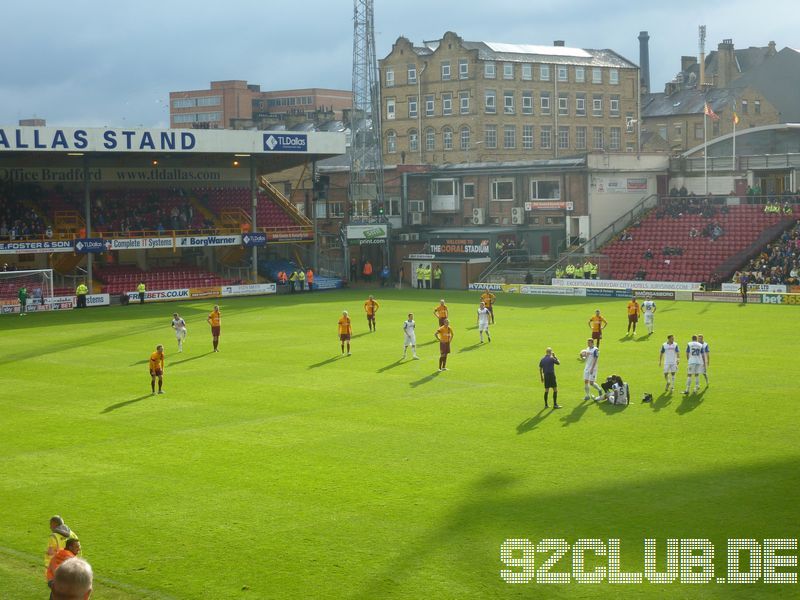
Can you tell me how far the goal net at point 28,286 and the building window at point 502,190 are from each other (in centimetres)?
3479

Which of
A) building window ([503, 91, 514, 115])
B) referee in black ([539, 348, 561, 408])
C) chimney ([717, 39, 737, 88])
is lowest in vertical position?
referee in black ([539, 348, 561, 408])

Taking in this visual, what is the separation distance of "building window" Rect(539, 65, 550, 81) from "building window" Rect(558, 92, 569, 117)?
86.3 inches

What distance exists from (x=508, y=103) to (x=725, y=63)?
33129 mm

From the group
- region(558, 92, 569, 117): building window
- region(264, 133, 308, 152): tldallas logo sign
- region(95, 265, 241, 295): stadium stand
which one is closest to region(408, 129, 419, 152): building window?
region(558, 92, 569, 117): building window

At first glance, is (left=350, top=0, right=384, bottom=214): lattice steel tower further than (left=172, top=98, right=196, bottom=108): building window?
No

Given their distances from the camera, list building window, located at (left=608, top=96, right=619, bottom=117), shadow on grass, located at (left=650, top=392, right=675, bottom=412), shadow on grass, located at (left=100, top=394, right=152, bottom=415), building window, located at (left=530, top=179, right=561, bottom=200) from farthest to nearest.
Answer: building window, located at (left=608, top=96, right=619, bottom=117)
building window, located at (left=530, top=179, right=561, bottom=200)
shadow on grass, located at (left=100, top=394, right=152, bottom=415)
shadow on grass, located at (left=650, top=392, right=675, bottom=412)

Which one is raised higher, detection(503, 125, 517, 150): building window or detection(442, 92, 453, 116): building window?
detection(442, 92, 453, 116): building window

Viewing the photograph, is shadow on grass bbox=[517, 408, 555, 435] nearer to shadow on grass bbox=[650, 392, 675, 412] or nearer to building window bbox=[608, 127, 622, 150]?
shadow on grass bbox=[650, 392, 675, 412]

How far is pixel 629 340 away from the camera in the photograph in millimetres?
40406

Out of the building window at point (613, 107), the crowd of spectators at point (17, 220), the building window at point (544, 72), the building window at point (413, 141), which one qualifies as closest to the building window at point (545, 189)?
the building window at point (413, 141)

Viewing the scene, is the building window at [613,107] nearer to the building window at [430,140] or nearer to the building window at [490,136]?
the building window at [490,136]

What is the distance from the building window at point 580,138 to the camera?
342ft

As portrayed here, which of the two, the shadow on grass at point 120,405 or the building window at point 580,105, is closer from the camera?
the shadow on grass at point 120,405

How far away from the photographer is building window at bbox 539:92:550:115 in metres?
102
